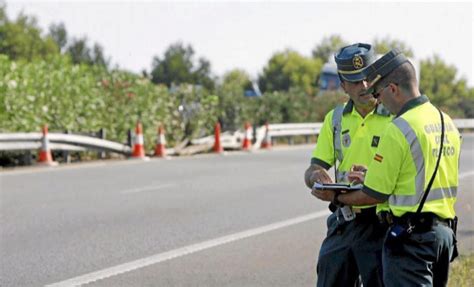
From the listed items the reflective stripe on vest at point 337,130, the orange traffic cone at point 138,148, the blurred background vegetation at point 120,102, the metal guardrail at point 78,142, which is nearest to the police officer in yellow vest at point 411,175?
the reflective stripe on vest at point 337,130

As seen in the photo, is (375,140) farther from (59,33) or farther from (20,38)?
(59,33)

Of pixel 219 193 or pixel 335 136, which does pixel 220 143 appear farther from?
pixel 335 136

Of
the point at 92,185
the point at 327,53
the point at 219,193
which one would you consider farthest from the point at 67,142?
the point at 327,53

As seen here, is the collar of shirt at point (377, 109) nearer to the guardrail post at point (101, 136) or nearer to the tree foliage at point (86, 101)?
the tree foliage at point (86, 101)

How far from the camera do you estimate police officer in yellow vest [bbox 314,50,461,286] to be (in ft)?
12.2

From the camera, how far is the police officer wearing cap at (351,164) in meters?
4.37

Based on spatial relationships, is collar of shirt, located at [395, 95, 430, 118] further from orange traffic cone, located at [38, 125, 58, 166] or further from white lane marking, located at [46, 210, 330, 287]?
orange traffic cone, located at [38, 125, 58, 166]

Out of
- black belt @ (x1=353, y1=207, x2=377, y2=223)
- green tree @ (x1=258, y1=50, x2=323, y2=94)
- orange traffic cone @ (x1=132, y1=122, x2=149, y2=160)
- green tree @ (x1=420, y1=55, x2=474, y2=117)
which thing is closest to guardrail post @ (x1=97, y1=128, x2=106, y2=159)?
orange traffic cone @ (x1=132, y1=122, x2=149, y2=160)

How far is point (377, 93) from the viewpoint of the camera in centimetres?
386

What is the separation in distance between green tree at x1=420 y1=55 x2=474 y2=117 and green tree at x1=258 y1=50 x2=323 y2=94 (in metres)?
12.7

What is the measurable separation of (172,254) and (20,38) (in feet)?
202

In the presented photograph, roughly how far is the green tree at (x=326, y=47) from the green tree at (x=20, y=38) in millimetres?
34650

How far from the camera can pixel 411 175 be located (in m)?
3.77

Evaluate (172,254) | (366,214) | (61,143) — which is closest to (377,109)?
(366,214)
